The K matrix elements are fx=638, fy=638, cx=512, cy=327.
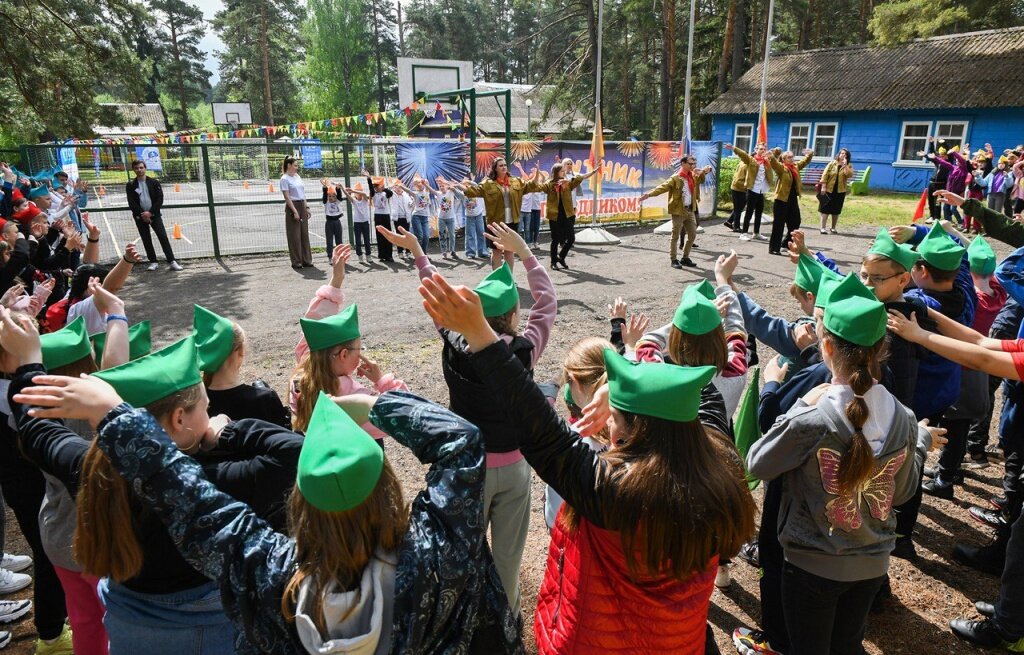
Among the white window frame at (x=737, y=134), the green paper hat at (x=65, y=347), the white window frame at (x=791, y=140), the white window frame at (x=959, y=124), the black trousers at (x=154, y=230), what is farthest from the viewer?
the white window frame at (x=737, y=134)

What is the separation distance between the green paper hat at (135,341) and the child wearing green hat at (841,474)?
2.84 metres

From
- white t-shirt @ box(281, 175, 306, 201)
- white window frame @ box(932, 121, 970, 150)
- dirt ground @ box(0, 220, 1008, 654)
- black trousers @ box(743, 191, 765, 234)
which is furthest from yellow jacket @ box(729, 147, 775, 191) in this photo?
white window frame @ box(932, 121, 970, 150)

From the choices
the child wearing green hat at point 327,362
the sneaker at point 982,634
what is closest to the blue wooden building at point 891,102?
the sneaker at point 982,634

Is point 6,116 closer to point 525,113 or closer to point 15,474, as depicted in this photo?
point 15,474

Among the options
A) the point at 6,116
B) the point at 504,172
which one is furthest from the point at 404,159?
the point at 6,116

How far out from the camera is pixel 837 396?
7.55 feet

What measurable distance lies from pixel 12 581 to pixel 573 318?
6.32 meters

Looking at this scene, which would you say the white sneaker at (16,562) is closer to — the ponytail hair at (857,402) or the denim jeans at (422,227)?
the ponytail hair at (857,402)

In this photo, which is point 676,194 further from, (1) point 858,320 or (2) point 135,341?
(2) point 135,341

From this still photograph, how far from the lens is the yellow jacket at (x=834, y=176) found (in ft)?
47.0

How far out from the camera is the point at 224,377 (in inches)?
105

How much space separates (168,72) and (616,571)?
70.1 m

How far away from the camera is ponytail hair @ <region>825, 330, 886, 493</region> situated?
2268mm

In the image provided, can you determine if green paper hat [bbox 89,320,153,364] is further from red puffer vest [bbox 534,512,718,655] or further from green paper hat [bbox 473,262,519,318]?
red puffer vest [bbox 534,512,718,655]
